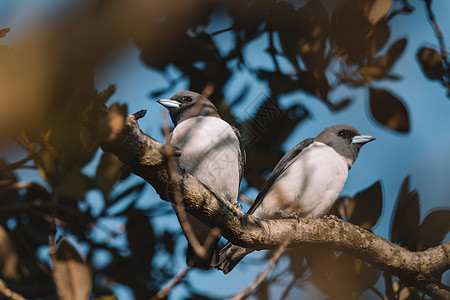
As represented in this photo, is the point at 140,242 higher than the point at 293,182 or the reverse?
the reverse

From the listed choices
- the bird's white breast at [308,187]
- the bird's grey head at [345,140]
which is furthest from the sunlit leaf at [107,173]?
the bird's grey head at [345,140]

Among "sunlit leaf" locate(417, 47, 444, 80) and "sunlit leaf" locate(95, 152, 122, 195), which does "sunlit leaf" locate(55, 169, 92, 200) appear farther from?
"sunlit leaf" locate(417, 47, 444, 80)

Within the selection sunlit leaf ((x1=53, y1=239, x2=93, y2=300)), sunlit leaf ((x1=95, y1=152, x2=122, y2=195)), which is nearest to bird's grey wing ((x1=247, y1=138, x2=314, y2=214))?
sunlit leaf ((x1=95, y1=152, x2=122, y2=195))

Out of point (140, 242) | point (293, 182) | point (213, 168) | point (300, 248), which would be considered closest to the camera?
point (140, 242)

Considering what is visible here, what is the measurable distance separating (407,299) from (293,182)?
1341 millimetres

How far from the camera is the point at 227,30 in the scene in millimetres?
2951

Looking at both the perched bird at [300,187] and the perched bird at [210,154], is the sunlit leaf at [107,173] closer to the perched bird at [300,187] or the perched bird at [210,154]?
the perched bird at [210,154]

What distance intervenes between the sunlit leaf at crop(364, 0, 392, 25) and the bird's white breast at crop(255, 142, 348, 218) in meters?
1.61

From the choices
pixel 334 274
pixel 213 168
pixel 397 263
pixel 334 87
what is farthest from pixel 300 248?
pixel 334 87

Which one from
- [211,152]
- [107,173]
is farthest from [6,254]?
[211,152]

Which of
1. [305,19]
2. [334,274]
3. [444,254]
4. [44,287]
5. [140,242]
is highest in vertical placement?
[305,19]

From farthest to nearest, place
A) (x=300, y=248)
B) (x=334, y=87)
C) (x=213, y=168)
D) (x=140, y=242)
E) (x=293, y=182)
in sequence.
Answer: (x=293, y=182)
(x=213, y=168)
(x=300, y=248)
(x=140, y=242)
(x=334, y=87)

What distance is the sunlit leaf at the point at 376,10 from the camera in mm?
2832

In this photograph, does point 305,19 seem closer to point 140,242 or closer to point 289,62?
point 289,62
